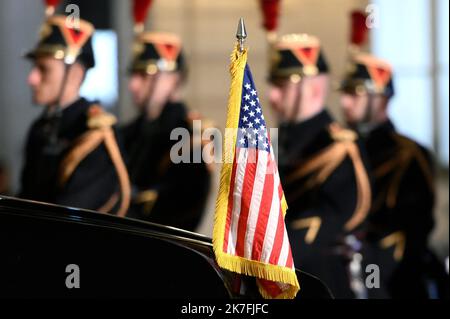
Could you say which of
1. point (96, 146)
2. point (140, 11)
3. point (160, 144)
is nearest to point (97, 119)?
point (96, 146)

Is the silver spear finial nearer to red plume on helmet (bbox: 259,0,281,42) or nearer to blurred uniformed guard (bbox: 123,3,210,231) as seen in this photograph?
blurred uniformed guard (bbox: 123,3,210,231)

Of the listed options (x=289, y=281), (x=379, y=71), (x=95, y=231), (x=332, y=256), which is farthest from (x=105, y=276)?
(x=379, y=71)

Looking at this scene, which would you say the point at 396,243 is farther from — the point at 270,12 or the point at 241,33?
the point at 241,33

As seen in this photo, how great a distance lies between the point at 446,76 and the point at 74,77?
496 cm

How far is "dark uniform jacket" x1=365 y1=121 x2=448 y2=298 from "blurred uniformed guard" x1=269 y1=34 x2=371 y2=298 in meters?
0.57

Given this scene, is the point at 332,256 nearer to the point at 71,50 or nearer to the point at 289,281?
the point at 71,50

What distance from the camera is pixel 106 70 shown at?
36.9ft

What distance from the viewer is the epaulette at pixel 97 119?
22.5 feet

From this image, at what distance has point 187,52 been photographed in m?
11.2

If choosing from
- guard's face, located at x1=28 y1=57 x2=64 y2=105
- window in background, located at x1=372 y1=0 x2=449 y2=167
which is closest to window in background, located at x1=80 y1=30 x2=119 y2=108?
window in background, located at x1=372 y1=0 x2=449 y2=167

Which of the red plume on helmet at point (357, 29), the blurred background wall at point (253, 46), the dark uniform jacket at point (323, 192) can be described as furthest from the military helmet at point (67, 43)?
the blurred background wall at point (253, 46)

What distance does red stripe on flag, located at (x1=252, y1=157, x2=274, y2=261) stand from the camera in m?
4.09

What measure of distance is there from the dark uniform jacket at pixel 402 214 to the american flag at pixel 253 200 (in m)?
3.47

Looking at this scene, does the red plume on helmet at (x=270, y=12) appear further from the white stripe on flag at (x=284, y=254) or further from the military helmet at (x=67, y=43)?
the white stripe on flag at (x=284, y=254)
